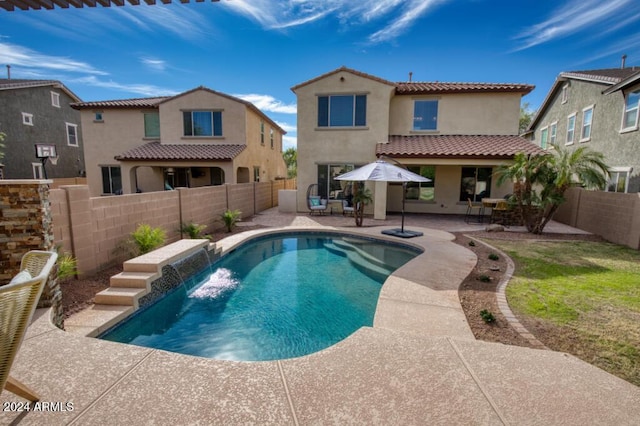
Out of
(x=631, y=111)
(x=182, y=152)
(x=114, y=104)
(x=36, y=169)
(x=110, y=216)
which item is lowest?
(x=110, y=216)

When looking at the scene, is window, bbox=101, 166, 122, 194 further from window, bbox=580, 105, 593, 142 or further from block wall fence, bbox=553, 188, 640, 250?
window, bbox=580, 105, 593, 142

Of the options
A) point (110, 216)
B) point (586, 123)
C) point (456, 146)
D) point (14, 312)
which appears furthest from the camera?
point (586, 123)

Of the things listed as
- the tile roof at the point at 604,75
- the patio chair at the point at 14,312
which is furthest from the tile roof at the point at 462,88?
the patio chair at the point at 14,312

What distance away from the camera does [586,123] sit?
56.8 ft

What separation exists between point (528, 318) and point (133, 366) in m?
5.55

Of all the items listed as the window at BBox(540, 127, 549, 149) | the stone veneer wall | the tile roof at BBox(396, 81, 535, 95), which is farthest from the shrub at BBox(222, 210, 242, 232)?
the window at BBox(540, 127, 549, 149)

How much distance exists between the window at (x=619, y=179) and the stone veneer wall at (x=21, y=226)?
65.2 ft

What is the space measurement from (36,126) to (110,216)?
74.3 ft

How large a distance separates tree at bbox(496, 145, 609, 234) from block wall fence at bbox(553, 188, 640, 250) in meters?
0.82

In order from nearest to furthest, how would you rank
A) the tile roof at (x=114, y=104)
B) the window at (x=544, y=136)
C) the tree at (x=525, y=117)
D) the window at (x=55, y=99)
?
1. the tile roof at (x=114, y=104)
2. the window at (x=544, y=136)
3. the window at (x=55, y=99)
4. the tree at (x=525, y=117)

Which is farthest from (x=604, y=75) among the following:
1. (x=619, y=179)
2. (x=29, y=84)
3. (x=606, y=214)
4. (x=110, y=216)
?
(x=29, y=84)

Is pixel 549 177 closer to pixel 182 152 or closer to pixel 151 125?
pixel 182 152

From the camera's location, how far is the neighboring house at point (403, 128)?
15453 mm

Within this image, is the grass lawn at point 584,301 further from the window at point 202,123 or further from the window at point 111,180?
the window at point 111,180
